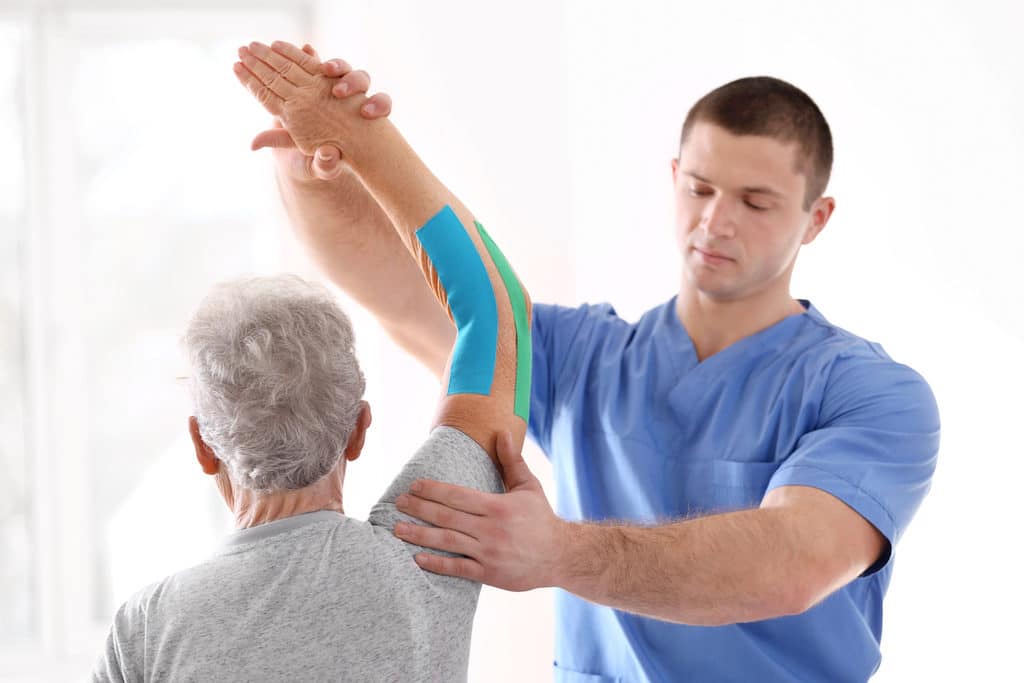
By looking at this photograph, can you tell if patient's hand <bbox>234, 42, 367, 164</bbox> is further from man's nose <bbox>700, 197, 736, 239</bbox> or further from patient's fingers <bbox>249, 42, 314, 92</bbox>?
man's nose <bbox>700, 197, 736, 239</bbox>

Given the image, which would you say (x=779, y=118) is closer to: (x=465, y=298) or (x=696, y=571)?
(x=465, y=298)

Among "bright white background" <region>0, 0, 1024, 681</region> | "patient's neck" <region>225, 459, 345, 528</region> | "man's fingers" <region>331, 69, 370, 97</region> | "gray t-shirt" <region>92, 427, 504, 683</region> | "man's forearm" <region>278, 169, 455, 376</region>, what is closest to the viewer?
"gray t-shirt" <region>92, 427, 504, 683</region>

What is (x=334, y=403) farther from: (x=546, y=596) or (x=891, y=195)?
(x=546, y=596)

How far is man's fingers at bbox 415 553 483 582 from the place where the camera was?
1020 millimetres

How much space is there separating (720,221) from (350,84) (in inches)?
20.4

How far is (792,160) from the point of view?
4.72ft

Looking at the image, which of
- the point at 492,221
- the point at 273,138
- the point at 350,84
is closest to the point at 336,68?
the point at 350,84

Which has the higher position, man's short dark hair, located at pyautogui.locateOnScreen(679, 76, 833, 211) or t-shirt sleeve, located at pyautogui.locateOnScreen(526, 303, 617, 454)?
man's short dark hair, located at pyautogui.locateOnScreen(679, 76, 833, 211)

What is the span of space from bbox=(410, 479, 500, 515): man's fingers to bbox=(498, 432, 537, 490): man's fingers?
75 millimetres

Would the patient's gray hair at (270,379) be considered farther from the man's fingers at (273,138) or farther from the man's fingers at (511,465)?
the man's fingers at (273,138)

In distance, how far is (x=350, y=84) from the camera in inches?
53.8

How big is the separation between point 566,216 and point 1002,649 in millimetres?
1352

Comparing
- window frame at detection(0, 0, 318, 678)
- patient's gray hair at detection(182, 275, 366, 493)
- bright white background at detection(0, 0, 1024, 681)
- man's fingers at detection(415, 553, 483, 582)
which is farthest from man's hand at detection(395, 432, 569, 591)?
window frame at detection(0, 0, 318, 678)

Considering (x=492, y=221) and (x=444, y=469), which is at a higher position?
(x=492, y=221)
